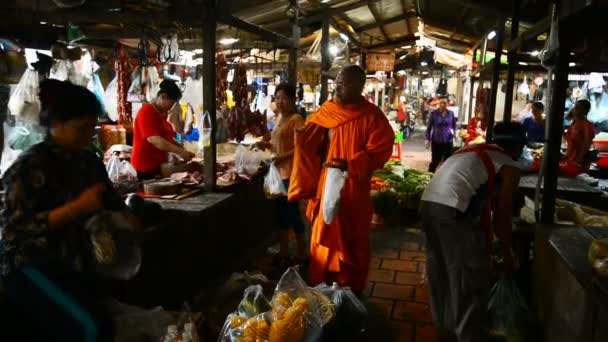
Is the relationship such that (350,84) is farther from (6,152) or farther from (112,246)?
(6,152)

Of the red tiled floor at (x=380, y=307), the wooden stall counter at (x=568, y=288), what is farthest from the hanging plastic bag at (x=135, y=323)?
the wooden stall counter at (x=568, y=288)

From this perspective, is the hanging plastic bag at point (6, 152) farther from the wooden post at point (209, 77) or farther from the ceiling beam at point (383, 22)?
the ceiling beam at point (383, 22)

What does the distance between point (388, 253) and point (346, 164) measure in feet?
7.59

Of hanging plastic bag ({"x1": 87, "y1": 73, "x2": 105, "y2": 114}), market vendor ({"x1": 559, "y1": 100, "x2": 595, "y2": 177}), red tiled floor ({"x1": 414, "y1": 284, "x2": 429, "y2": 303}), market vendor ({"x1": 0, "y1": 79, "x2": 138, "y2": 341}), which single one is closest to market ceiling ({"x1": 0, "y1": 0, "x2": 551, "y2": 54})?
hanging plastic bag ({"x1": 87, "y1": 73, "x2": 105, "y2": 114})

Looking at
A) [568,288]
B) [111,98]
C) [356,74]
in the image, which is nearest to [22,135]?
[111,98]

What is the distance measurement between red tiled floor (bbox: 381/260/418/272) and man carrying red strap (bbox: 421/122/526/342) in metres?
1.65

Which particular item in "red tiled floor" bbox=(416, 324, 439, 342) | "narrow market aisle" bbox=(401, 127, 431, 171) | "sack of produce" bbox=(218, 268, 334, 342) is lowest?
"red tiled floor" bbox=(416, 324, 439, 342)

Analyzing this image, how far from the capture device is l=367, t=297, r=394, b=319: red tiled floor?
4.05m

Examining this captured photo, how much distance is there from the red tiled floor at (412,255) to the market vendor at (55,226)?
12.9 ft

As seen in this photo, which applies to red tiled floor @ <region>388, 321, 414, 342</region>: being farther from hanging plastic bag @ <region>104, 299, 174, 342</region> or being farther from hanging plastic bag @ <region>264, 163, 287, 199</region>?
hanging plastic bag @ <region>104, 299, 174, 342</region>

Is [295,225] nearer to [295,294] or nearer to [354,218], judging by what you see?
[354,218]

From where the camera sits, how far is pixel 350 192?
3848 millimetres

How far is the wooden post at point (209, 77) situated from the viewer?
403 cm

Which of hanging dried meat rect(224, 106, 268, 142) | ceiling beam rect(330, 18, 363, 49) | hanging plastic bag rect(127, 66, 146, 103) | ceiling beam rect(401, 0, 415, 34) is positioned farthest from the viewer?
ceiling beam rect(401, 0, 415, 34)
